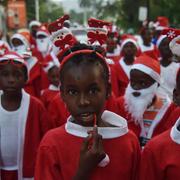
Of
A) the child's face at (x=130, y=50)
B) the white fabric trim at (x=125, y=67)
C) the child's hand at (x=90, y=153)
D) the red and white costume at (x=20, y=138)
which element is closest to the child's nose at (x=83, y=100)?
the child's hand at (x=90, y=153)

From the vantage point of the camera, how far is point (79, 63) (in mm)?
2318

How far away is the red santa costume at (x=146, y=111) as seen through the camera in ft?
12.3

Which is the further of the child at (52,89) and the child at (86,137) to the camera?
the child at (52,89)

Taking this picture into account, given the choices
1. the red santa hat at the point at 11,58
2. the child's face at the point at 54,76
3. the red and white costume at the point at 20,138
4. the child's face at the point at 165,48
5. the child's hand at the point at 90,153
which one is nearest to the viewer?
the child's hand at the point at 90,153

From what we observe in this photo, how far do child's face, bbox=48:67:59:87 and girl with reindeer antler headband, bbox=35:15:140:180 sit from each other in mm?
3266

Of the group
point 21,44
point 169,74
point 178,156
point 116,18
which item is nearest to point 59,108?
point 178,156

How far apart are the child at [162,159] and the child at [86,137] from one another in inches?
4.7

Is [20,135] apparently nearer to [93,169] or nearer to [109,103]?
[109,103]

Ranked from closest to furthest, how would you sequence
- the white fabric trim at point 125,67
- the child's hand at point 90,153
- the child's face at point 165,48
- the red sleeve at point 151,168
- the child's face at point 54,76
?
the child's hand at point 90,153, the red sleeve at point 151,168, the child's face at point 54,76, the white fabric trim at point 125,67, the child's face at point 165,48

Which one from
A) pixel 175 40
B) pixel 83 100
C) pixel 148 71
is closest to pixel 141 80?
pixel 148 71

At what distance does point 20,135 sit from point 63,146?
132 cm

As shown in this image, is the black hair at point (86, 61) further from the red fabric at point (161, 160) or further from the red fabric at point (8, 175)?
the red fabric at point (8, 175)

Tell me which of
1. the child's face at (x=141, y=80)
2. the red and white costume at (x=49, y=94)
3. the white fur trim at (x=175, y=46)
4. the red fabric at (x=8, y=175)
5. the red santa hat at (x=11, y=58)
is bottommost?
the red fabric at (x=8, y=175)

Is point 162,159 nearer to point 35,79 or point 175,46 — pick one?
point 175,46
